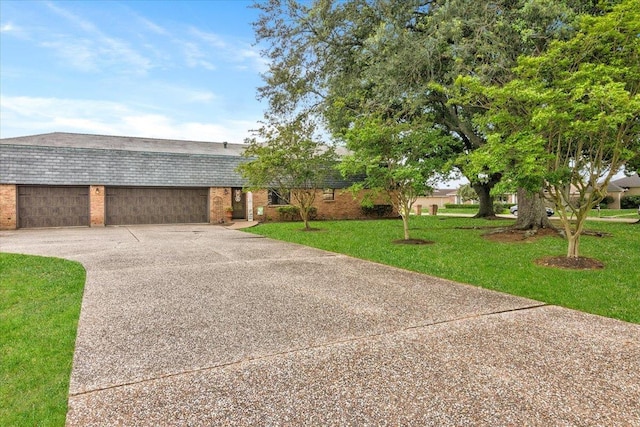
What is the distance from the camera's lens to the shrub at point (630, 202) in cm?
3794

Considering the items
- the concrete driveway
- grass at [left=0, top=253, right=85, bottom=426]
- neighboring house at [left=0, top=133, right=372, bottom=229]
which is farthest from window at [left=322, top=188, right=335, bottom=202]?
the concrete driveway

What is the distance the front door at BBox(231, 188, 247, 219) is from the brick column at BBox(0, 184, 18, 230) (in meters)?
10.7

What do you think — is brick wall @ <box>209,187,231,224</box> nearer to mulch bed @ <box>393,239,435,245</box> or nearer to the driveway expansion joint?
mulch bed @ <box>393,239,435,245</box>

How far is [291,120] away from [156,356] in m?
13.4

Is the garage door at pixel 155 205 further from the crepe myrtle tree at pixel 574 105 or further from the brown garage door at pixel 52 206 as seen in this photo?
the crepe myrtle tree at pixel 574 105

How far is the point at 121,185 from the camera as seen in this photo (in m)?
19.9

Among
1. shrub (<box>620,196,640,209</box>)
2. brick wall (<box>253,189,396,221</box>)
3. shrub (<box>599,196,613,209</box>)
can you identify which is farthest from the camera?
shrub (<box>599,196,613,209</box>)

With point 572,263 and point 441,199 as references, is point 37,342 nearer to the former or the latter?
point 572,263

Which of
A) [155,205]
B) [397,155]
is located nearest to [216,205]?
[155,205]

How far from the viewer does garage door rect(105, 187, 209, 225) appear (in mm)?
20281

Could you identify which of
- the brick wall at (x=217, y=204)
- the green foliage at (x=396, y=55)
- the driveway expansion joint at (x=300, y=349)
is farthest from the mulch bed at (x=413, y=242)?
the brick wall at (x=217, y=204)

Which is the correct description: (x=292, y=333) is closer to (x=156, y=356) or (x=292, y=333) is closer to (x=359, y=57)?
(x=156, y=356)

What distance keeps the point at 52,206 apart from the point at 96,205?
2.02m

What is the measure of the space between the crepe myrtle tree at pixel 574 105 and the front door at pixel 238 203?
56.3 feet
